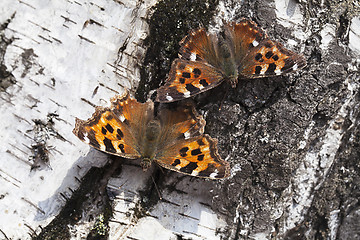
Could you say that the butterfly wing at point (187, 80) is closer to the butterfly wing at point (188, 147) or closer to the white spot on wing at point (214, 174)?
the butterfly wing at point (188, 147)

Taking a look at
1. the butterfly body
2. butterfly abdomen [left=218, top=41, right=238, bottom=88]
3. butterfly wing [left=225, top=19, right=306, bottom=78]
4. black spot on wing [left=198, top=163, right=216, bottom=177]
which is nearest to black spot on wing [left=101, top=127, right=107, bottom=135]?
the butterfly body

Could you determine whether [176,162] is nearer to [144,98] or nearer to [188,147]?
[188,147]

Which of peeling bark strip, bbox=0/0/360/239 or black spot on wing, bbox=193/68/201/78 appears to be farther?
black spot on wing, bbox=193/68/201/78

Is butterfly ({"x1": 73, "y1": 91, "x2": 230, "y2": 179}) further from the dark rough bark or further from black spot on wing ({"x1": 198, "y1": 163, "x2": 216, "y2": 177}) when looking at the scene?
the dark rough bark

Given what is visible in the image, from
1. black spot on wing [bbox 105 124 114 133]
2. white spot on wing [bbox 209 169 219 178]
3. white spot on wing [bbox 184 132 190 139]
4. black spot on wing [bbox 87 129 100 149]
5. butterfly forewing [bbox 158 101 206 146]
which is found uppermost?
butterfly forewing [bbox 158 101 206 146]

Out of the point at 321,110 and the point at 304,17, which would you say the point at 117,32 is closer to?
the point at 304,17

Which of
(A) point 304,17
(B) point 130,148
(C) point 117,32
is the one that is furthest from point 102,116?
(A) point 304,17
